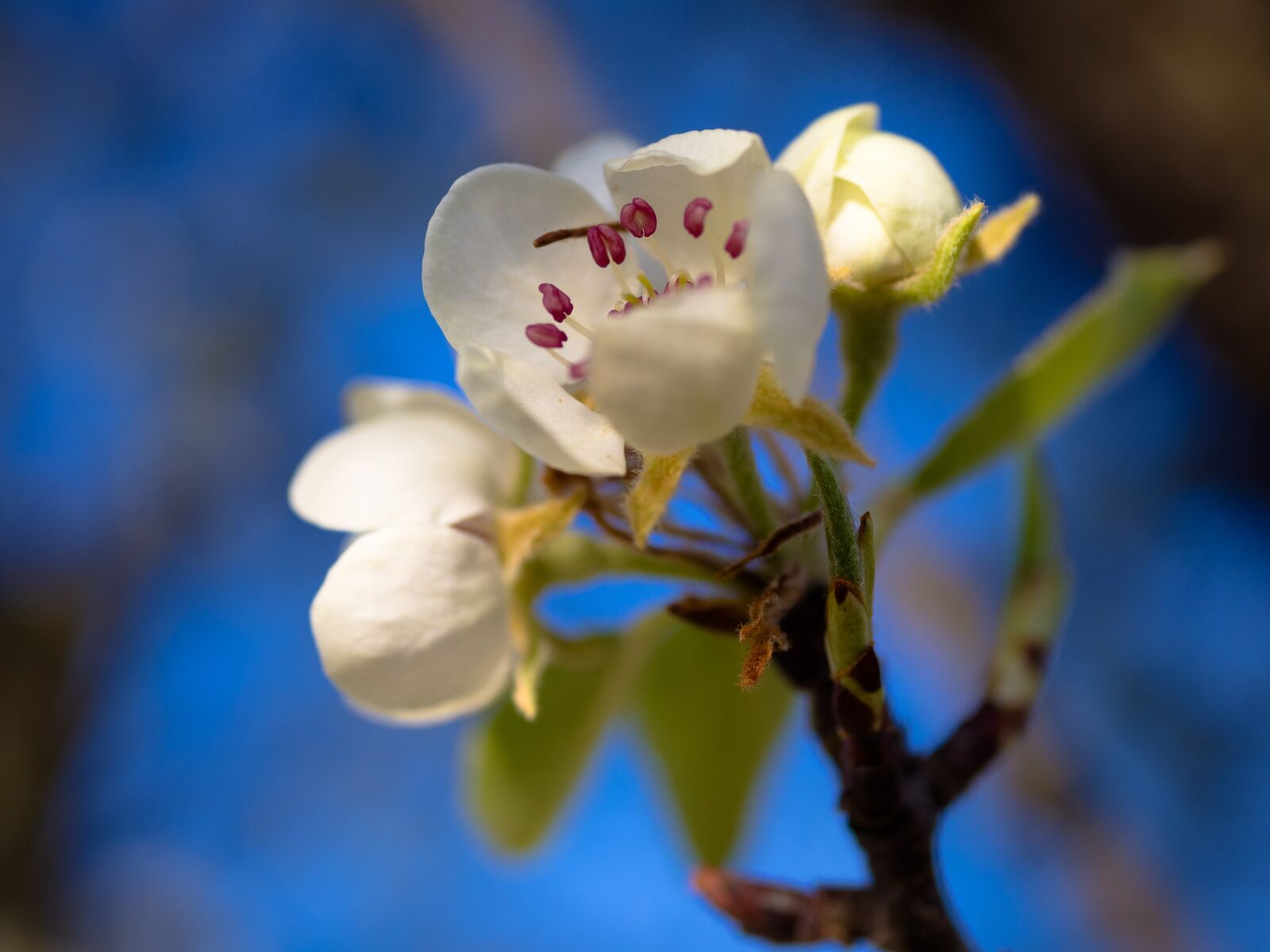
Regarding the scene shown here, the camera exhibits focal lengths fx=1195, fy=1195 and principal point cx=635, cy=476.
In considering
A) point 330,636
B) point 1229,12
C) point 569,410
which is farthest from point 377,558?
point 1229,12

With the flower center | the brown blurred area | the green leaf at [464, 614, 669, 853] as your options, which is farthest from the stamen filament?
the brown blurred area

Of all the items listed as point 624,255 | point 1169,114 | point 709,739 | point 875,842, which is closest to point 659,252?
point 624,255

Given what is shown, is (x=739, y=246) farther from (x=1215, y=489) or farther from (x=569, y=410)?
(x=1215, y=489)

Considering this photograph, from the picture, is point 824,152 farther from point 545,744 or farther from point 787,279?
point 545,744

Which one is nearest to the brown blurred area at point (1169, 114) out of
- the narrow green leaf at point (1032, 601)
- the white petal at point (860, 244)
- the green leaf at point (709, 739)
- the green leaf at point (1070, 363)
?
the green leaf at point (1070, 363)

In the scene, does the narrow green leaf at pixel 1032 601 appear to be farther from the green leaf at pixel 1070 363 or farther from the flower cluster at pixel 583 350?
the flower cluster at pixel 583 350
